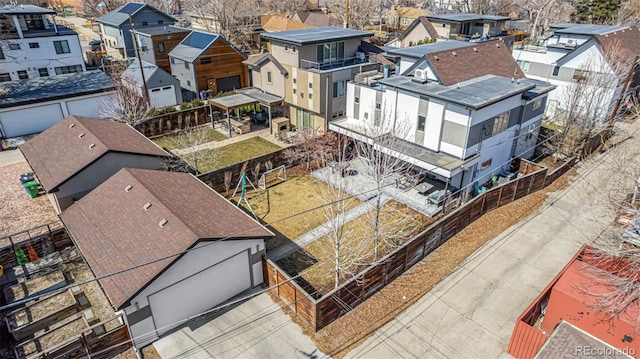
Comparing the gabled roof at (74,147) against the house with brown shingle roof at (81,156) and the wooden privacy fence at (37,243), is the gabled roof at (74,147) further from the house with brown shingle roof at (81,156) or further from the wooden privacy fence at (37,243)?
the wooden privacy fence at (37,243)

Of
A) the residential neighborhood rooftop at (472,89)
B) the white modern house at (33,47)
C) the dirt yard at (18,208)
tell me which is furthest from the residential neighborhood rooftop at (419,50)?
the white modern house at (33,47)

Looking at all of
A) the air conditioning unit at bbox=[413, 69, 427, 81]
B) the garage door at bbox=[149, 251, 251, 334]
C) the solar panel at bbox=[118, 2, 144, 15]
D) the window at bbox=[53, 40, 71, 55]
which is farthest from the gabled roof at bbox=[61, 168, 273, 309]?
the solar panel at bbox=[118, 2, 144, 15]

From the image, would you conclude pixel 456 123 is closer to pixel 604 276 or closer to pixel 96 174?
pixel 604 276

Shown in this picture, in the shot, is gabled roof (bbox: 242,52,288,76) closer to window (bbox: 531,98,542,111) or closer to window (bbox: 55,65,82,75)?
window (bbox: 531,98,542,111)

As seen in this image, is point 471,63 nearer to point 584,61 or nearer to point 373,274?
point 584,61

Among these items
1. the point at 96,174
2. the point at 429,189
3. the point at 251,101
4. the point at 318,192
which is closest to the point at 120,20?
the point at 251,101

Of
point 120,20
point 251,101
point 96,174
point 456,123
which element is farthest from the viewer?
point 120,20
